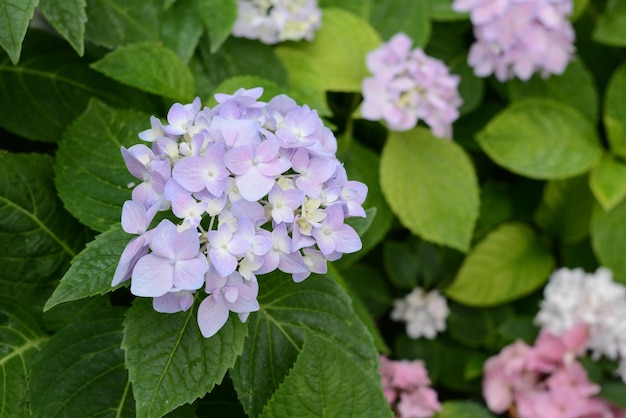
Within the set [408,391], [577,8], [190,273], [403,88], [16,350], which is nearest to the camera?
[190,273]

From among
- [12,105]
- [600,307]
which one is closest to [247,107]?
[12,105]

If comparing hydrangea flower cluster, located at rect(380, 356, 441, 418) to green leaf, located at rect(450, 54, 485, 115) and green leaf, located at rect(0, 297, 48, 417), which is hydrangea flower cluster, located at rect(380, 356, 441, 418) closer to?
green leaf, located at rect(450, 54, 485, 115)

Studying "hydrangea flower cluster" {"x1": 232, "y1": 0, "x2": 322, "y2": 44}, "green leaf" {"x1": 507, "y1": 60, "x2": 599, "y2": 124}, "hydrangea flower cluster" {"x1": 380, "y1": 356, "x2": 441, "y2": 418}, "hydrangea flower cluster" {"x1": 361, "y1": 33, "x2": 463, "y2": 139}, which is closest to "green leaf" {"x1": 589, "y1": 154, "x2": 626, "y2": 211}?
"green leaf" {"x1": 507, "y1": 60, "x2": 599, "y2": 124}

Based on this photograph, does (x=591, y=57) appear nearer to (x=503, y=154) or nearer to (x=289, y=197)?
(x=503, y=154)

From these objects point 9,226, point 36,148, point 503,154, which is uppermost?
point 9,226

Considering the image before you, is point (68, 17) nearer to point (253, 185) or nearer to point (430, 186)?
point (253, 185)

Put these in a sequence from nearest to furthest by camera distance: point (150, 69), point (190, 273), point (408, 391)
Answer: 1. point (190, 273)
2. point (150, 69)
3. point (408, 391)

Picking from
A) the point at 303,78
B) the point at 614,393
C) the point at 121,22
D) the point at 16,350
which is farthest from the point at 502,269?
the point at 16,350
